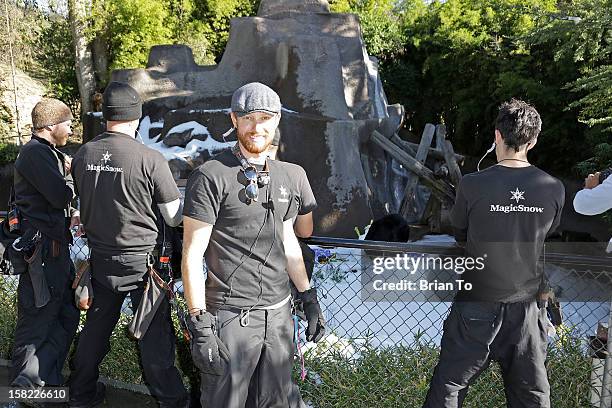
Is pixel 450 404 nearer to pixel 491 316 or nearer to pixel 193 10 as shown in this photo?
pixel 491 316

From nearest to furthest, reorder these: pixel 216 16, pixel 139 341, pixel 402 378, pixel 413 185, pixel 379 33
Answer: pixel 139 341 < pixel 402 378 < pixel 413 185 < pixel 216 16 < pixel 379 33

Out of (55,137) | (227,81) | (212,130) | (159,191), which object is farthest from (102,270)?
(227,81)

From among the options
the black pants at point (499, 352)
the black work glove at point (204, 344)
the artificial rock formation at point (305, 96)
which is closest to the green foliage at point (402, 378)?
the black pants at point (499, 352)

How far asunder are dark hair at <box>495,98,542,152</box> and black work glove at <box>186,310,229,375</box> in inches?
54.2

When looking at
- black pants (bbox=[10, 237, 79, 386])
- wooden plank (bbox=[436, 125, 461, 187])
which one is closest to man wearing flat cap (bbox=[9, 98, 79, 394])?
black pants (bbox=[10, 237, 79, 386])

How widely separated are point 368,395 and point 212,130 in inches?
264

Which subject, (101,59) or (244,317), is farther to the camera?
(101,59)

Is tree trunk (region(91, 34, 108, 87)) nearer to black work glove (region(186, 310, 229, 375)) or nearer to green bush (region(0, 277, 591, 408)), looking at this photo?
green bush (region(0, 277, 591, 408))

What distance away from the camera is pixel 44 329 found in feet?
10.1

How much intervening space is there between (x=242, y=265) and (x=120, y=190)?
755 mm

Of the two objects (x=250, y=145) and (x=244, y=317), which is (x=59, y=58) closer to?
(x=250, y=145)

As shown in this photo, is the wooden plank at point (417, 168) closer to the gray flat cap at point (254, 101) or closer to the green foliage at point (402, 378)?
the green foliage at point (402, 378)

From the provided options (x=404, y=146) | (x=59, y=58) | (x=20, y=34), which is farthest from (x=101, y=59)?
(x=404, y=146)

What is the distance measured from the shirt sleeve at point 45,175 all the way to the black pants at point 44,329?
0.25 metres
